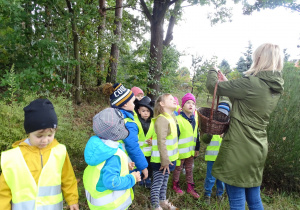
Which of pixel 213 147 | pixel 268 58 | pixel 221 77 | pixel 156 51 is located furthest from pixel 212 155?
pixel 156 51

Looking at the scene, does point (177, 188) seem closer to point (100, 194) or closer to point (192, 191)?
point (192, 191)

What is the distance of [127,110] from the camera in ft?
8.12

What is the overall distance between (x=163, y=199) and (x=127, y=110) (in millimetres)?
1554

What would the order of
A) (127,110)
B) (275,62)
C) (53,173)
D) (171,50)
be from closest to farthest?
(53,173)
(275,62)
(127,110)
(171,50)

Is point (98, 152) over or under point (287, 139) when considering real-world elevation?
over

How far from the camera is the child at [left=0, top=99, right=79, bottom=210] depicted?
152 centimetres

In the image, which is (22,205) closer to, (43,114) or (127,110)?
(43,114)

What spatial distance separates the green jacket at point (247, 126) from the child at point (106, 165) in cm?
107

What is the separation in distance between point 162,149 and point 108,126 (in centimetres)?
121

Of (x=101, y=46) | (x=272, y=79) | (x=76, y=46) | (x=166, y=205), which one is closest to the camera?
(x=272, y=79)

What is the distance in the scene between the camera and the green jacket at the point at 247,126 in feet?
6.50

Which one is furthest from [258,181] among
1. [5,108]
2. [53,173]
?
[5,108]

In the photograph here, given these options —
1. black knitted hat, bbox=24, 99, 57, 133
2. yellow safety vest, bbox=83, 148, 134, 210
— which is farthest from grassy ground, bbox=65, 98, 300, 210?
black knitted hat, bbox=24, 99, 57, 133

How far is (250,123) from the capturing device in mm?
2037
